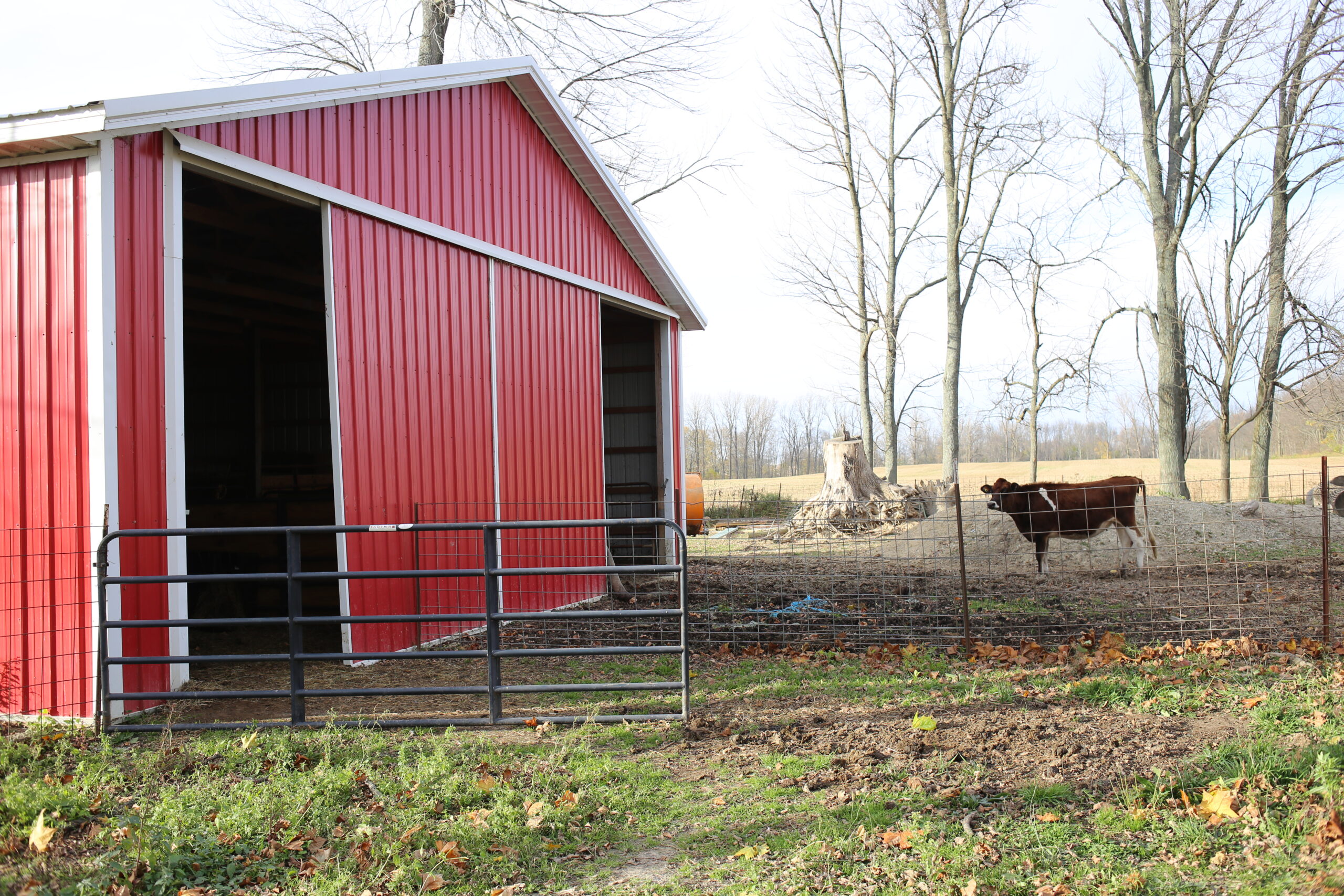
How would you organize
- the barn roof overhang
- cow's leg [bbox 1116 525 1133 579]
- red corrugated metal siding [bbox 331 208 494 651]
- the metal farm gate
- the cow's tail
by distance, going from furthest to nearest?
1. cow's leg [bbox 1116 525 1133 579]
2. the cow's tail
3. red corrugated metal siding [bbox 331 208 494 651]
4. the barn roof overhang
5. the metal farm gate

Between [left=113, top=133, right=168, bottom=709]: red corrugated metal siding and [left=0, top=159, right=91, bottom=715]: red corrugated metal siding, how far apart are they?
22cm

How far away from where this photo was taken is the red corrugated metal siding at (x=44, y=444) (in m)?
5.70

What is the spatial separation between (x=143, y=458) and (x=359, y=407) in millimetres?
2040

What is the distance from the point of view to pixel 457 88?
944 cm

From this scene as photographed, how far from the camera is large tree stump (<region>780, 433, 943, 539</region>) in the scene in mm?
18234

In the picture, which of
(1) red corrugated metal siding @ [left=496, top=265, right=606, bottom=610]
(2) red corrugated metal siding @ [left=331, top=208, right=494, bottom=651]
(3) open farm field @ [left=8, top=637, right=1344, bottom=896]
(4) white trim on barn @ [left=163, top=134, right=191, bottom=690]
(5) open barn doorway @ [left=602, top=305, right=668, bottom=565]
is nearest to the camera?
(3) open farm field @ [left=8, top=637, right=1344, bottom=896]

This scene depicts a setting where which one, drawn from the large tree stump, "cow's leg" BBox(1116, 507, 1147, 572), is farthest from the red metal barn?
"cow's leg" BBox(1116, 507, 1147, 572)

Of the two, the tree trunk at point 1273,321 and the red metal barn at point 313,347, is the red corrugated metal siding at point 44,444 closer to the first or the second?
the red metal barn at point 313,347

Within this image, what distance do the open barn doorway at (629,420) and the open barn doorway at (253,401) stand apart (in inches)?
174

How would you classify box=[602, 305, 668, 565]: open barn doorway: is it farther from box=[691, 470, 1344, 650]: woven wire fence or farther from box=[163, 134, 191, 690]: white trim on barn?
box=[163, 134, 191, 690]: white trim on barn

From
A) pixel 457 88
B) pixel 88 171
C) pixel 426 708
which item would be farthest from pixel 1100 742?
pixel 457 88

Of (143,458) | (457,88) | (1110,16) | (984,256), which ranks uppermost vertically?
(1110,16)

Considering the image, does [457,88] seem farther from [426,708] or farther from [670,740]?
[670,740]

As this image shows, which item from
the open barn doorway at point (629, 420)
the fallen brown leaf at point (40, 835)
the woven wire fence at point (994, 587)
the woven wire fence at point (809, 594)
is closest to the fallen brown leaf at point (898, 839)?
the woven wire fence at point (994, 587)
